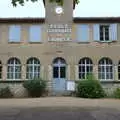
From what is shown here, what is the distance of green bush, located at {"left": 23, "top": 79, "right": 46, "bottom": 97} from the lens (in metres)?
31.2

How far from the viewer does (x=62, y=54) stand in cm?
3262

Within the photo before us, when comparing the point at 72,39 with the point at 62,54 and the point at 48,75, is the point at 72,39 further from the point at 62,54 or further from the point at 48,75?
the point at 48,75

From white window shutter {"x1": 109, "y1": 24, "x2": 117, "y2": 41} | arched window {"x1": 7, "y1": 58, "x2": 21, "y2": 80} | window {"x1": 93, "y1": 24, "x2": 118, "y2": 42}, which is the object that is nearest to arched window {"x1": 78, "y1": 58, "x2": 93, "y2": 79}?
window {"x1": 93, "y1": 24, "x2": 118, "y2": 42}

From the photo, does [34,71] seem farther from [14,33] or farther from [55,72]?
[14,33]

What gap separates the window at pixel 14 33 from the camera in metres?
33.0

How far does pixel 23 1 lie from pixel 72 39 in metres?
18.4

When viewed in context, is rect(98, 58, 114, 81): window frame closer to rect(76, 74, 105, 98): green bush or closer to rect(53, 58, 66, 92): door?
rect(76, 74, 105, 98): green bush

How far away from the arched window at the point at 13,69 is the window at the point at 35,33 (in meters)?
2.34

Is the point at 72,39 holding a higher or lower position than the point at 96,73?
higher

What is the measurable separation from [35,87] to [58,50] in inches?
154

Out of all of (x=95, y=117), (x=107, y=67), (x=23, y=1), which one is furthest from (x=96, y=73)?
(x=23, y=1)

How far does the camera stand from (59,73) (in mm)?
32594

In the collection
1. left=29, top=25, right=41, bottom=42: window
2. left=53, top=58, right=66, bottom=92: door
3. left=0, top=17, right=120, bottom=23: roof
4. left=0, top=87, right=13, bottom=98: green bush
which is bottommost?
left=0, top=87, right=13, bottom=98: green bush

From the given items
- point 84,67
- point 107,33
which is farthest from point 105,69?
point 107,33
